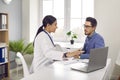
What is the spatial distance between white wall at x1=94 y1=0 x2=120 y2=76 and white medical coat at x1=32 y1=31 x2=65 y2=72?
84.7 inches

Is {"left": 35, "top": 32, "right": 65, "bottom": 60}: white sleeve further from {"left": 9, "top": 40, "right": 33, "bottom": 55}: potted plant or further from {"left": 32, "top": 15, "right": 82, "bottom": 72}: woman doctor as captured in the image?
{"left": 9, "top": 40, "right": 33, "bottom": 55}: potted plant

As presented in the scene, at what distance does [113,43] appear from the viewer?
423cm

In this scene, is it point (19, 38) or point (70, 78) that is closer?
point (70, 78)

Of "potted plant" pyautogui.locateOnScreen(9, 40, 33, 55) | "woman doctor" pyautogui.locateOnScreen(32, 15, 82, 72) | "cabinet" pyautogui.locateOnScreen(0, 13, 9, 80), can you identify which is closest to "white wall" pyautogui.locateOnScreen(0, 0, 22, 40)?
"potted plant" pyautogui.locateOnScreen(9, 40, 33, 55)

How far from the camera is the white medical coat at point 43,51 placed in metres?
2.32

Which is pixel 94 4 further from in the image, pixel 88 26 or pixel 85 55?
pixel 85 55

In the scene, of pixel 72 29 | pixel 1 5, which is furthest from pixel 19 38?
pixel 72 29

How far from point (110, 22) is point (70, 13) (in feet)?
3.60

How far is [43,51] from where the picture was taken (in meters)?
2.37

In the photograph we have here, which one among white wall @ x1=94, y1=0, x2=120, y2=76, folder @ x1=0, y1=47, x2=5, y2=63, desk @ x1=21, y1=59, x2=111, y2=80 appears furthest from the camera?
white wall @ x1=94, y1=0, x2=120, y2=76

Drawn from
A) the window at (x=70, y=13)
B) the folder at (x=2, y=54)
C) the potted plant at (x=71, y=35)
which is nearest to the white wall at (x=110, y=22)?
the window at (x=70, y=13)

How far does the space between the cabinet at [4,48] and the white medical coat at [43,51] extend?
1.76 meters

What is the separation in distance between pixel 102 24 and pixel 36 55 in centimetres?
224

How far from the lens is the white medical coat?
232 cm
